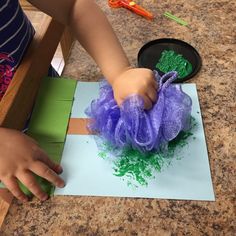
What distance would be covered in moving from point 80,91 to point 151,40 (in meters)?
0.21

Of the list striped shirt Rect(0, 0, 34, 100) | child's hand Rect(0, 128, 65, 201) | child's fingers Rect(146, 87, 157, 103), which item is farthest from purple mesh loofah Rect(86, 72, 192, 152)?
striped shirt Rect(0, 0, 34, 100)

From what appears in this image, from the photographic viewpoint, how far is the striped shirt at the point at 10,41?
67 cm

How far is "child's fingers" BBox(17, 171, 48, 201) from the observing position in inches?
18.3

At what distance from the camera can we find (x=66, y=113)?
591 millimetres

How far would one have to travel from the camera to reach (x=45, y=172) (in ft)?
1.55

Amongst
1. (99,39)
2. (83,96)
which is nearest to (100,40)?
(99,39)

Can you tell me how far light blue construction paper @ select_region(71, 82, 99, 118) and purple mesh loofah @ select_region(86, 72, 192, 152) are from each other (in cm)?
7

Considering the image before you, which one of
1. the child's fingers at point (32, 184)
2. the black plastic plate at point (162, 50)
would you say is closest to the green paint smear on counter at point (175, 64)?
the black plastic plate at point (162, 50)

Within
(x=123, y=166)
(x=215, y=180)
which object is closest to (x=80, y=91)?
(x=123, y=166)

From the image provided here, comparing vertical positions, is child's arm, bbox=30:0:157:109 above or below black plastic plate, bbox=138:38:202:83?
above

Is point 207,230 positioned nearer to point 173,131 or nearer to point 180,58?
point 173,131

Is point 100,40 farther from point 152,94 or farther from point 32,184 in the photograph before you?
point 32,184

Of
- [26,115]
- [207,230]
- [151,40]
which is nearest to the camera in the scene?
[207,230]

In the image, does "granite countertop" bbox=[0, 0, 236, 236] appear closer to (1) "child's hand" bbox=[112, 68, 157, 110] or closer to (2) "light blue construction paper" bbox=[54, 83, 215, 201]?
(2) "light blue construction paper" bbox=[54, 83, 215, 201]
